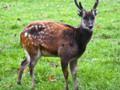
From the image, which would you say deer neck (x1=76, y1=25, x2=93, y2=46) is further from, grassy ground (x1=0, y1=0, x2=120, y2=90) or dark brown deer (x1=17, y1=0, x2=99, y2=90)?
grassy ground (x1=0, y1=0, x2=120, y2=90)

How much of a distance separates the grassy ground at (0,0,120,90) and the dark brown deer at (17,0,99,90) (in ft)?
1.79

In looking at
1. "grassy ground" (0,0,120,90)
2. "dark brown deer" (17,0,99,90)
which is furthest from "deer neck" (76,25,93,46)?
"grassy ground" (0,0,120,90)

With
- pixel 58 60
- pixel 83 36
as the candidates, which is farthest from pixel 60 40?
pixel 58 60

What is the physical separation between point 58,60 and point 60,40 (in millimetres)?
2034

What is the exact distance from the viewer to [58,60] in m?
7.16

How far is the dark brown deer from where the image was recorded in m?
5.14

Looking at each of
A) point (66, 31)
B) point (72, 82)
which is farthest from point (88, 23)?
point (72, 82)

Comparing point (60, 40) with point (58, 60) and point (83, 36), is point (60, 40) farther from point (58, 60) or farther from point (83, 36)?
point (58, 60)

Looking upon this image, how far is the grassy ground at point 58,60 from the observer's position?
574 cm

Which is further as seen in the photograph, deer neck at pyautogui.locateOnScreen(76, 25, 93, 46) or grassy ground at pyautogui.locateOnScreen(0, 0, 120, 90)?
grassy ground at pyautogui.locateOnScreen(0, 0, 120, 90)

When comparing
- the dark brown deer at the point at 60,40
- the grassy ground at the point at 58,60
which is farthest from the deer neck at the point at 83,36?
the grassy ground at the point at 58,60

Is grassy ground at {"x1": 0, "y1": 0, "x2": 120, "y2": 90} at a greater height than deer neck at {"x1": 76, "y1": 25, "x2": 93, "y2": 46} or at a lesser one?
lesser

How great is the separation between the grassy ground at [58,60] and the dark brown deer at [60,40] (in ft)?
1.79

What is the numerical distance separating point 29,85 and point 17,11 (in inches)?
326
